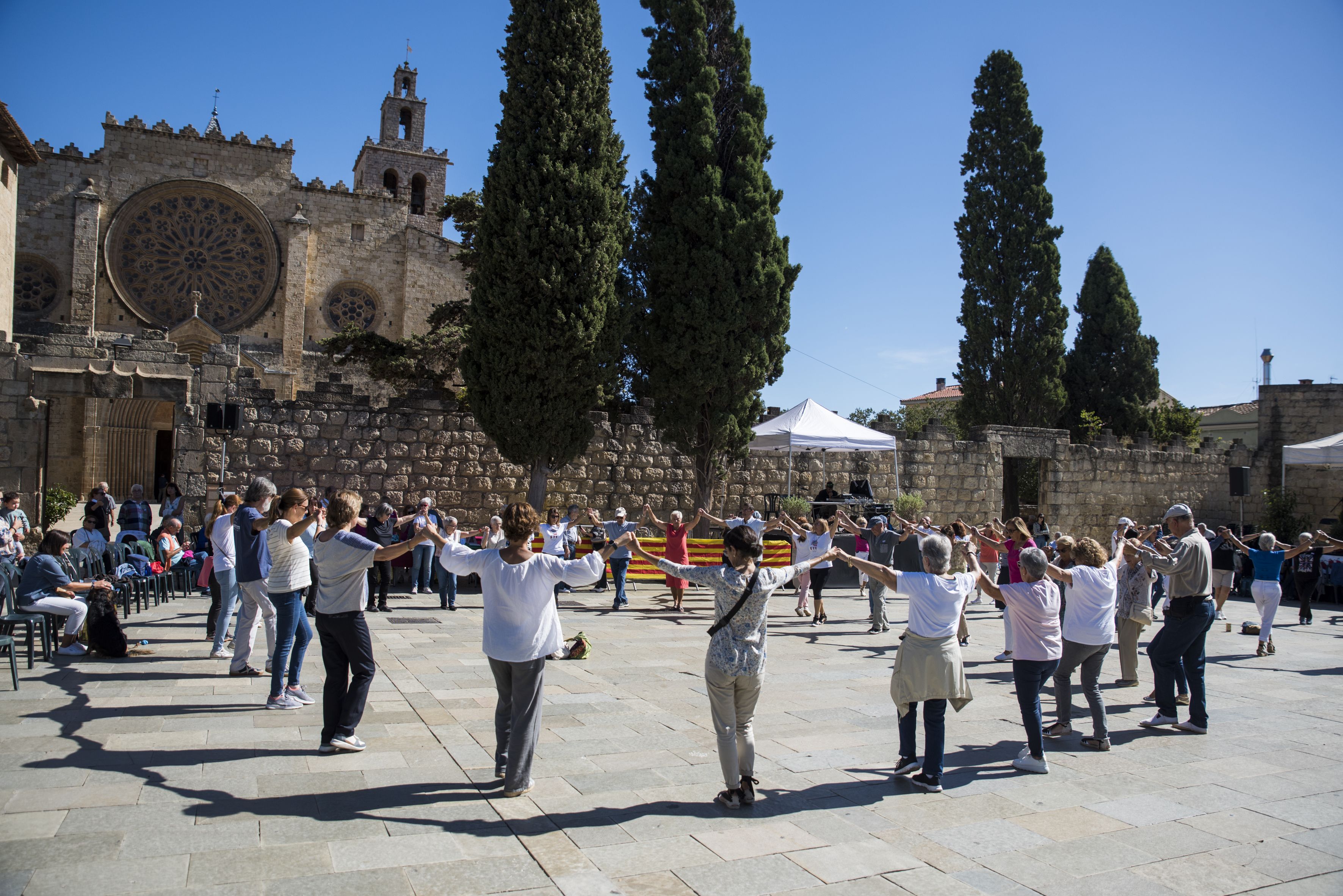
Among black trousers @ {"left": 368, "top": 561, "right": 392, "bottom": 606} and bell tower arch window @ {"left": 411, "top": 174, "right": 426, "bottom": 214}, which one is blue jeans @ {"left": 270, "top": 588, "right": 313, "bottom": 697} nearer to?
black trousers @ {"left": 368, "top": 561, "right": 392, "bottom": 606}

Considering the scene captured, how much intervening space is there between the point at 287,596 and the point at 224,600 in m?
2.20

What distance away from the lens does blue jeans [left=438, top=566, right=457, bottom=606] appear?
11133 millimetres

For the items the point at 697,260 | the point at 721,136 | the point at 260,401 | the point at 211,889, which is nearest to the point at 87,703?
the point at 211,889

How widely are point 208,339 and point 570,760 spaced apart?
3146 centimetres

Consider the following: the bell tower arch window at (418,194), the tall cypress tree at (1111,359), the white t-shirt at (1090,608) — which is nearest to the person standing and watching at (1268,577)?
the white t-shirt at (1090,608)

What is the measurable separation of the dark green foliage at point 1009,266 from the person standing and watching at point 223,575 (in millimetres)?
21423

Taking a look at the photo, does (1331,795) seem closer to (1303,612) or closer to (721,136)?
(1303,612)

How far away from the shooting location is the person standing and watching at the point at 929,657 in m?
4.56

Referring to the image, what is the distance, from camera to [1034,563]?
5.20m

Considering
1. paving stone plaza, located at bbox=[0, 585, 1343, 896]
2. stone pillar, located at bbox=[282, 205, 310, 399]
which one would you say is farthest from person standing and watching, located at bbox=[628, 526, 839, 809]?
stone pillar, located at bbox=[282, 205, 310, 399]

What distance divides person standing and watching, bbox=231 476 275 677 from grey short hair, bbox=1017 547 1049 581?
541 centimetres

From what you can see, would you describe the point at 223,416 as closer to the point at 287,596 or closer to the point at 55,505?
the point at 55,505

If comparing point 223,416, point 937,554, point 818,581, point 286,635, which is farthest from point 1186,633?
point 223,416

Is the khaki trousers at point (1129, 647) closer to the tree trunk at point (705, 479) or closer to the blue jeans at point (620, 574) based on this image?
the blue jeans at point (620, 574)
